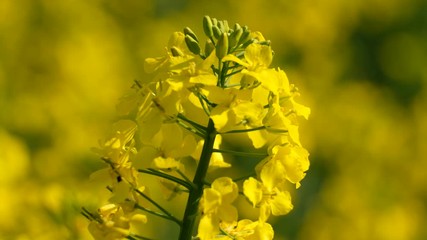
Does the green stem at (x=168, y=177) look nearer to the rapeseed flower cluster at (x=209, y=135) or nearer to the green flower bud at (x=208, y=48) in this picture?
the rapeseed flower cluster at (x=209, y=135)

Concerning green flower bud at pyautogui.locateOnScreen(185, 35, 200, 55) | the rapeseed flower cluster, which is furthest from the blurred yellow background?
green flower bud at pyautogui.locateOnScreen(185, 35, 200, 55)

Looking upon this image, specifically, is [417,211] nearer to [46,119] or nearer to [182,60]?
[46,119]

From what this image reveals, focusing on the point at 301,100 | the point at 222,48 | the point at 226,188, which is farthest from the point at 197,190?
the point at 301,100

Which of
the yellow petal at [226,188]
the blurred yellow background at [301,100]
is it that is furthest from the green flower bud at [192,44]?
the blurred yellow background at [301,100]

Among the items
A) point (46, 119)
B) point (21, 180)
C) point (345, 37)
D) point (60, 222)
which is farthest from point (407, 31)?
point (60, 222)

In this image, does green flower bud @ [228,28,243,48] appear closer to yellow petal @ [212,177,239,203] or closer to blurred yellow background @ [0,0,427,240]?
yellow petal @ [212,177,239,203]

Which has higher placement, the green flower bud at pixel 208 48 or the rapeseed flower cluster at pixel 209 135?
the green flower bud at pixel 208 48
